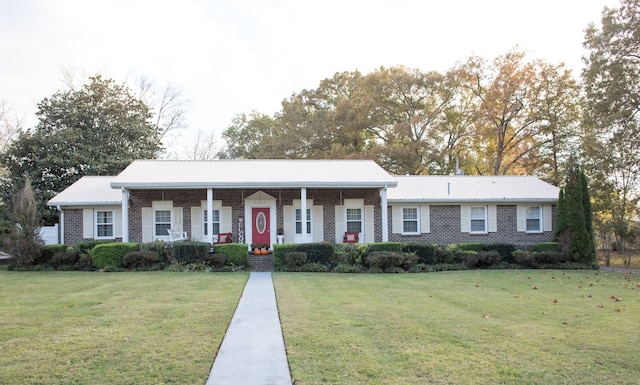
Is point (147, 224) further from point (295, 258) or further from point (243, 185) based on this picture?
point (295, 258)

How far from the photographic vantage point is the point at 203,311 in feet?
30.2

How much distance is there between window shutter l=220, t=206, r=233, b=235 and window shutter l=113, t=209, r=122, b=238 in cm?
464

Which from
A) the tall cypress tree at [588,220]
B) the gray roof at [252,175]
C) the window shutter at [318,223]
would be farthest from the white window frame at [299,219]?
the tall cypress tree at [588,220]

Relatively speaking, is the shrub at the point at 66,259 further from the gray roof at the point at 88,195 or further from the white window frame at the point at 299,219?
the white window frame at the point at 299,219

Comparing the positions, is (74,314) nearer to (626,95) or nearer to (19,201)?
(19,201)

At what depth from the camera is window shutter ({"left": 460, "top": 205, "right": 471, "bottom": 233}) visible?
25031 mm

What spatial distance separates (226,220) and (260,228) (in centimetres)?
160

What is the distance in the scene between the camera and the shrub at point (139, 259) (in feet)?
60.9

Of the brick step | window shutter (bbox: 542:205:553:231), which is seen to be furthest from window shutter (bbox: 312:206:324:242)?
window shutter (bbox: 542:205:553:231)

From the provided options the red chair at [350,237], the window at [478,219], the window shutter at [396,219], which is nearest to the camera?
the red chair at [350,237]

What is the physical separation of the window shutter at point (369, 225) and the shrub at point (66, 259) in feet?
40.1

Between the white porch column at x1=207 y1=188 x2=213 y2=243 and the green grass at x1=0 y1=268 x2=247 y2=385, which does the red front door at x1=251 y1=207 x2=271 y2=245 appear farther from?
the green grass at x1=0 y1=268 x2=247 y2=385

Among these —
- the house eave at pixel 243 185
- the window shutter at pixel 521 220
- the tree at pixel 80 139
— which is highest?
the tree at pixel 80 139

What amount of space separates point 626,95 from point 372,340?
2072cm
